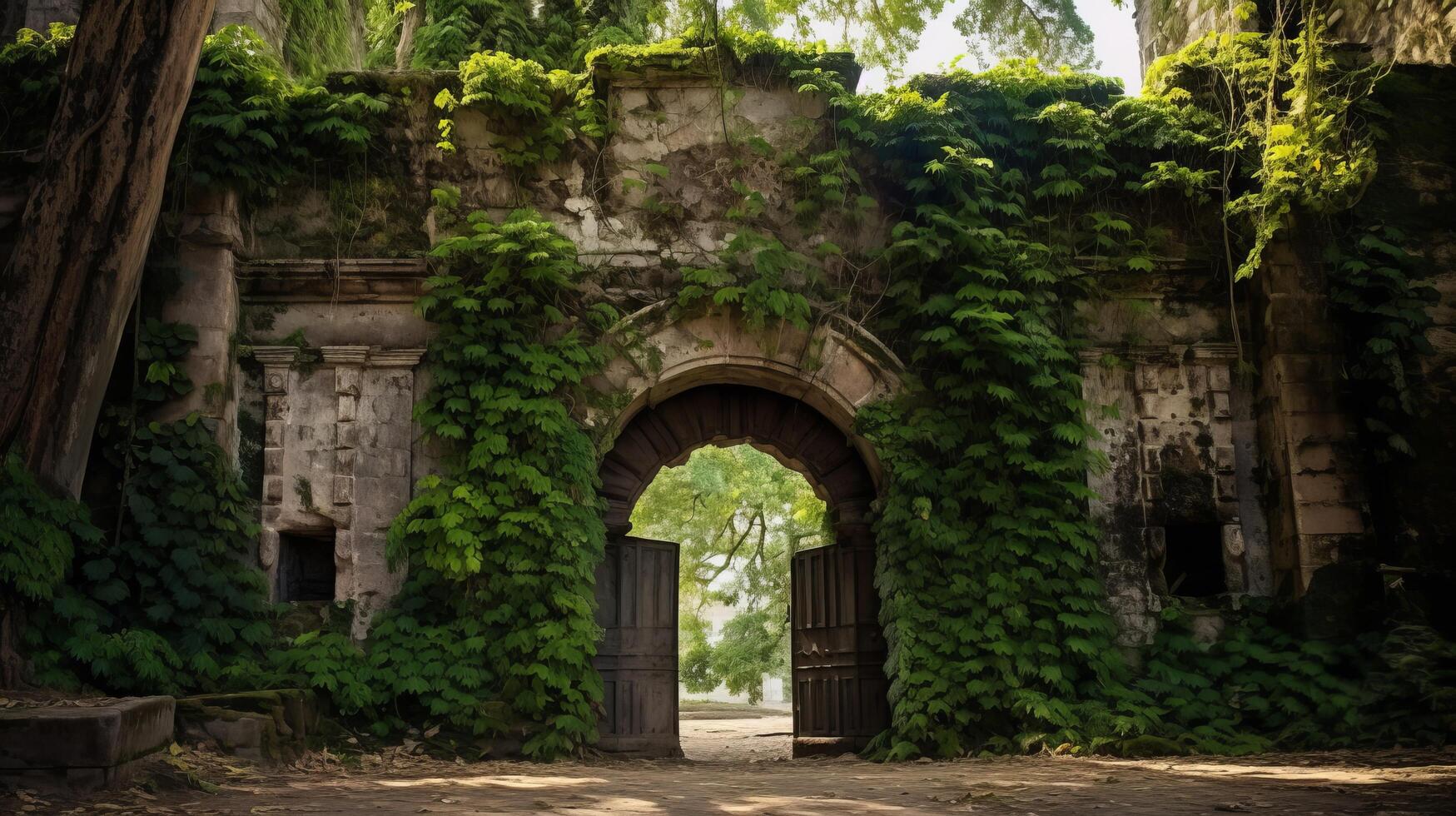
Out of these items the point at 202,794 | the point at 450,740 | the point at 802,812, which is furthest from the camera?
the point at 450,740

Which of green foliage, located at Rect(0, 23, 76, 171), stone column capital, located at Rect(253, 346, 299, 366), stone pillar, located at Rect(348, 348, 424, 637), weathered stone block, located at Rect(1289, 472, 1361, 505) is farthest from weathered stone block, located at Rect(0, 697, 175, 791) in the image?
weathered stone block, located at Rect(1289, 472, 1361, 505)

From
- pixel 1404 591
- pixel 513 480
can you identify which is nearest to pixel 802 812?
pixel 513 480

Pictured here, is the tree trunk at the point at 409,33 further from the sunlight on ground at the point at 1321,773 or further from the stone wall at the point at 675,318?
the sunlight on ground at the point at 1321,773

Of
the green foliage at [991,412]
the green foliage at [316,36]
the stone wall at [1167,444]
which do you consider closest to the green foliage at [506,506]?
the green foliage at [991,412]

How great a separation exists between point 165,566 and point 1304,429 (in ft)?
24.8

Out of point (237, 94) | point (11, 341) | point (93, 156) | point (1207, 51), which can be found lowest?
point (11, 341)

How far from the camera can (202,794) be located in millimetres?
5293

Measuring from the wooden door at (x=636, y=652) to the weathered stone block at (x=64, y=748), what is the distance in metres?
3.89

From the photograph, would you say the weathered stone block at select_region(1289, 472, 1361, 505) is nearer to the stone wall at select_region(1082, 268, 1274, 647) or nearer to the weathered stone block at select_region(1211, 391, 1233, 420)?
the stone wall at select_region(1082, 268, 1274, 647)

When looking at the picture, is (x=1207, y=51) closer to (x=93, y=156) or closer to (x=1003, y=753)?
(x=1003, y=753)

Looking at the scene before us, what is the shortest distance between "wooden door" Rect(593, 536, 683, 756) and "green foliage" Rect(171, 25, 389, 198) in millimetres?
3456

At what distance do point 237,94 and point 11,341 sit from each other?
2.59 metres

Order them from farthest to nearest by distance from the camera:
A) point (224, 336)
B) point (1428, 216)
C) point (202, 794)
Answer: point (1428, 216), point (224, 336), point (202, 794)

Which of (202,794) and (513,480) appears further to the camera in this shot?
(513,480)
